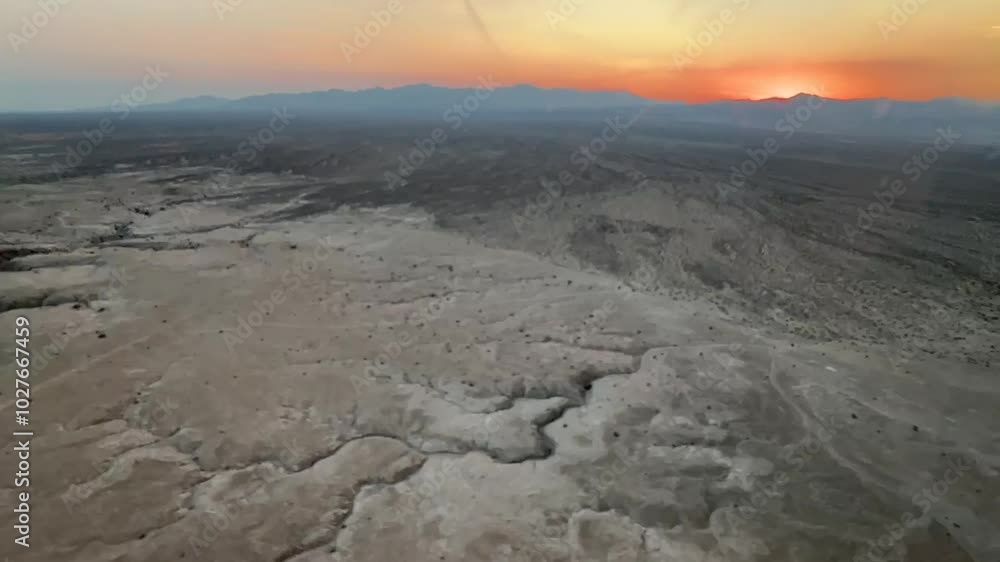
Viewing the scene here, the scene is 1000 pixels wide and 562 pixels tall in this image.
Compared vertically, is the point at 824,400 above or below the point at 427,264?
below

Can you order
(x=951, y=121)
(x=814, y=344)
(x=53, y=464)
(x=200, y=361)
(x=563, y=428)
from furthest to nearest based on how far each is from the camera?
1. (x=951, y=121)
2. (x=814, y=344)
3. (x=200, y=361)
4. (x=563, y=428)
5. (x=53, y=464)

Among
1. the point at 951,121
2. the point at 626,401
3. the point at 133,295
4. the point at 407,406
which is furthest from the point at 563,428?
the point at 951,121

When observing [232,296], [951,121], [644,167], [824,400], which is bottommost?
[824,400]

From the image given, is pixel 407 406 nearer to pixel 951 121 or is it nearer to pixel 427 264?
pixel 427 264

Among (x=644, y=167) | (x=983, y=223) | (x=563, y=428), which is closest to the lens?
(x=563, y=428)

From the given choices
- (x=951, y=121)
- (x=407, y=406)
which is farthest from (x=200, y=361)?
(x=951, y=121)

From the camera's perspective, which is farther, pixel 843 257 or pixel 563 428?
pixel 843 257
